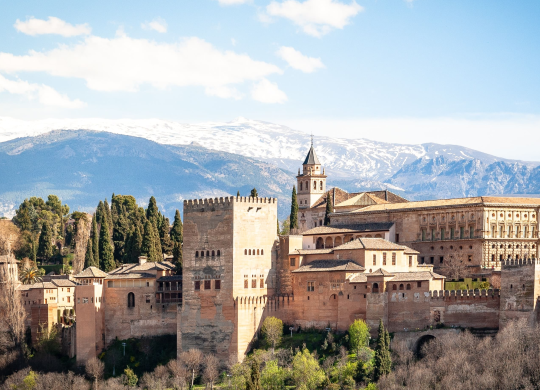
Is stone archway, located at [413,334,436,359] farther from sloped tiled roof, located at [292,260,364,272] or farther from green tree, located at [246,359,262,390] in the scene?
green tree, located at [246,359,262,390]

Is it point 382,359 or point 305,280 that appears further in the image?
point 305,280

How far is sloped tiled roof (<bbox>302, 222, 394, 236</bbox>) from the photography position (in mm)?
86062

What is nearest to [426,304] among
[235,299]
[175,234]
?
[235,299]

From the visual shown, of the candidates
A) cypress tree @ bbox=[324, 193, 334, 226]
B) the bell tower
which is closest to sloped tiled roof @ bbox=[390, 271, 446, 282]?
cypress tree @ bbox=[324, 193, 334, 226]

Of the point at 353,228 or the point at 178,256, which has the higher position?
the point at 353,228

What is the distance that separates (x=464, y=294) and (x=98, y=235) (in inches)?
1765

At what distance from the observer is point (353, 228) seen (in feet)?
286

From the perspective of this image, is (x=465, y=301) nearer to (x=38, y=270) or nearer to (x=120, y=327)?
(x=120, y=327)

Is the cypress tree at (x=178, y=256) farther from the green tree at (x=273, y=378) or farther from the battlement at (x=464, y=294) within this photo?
the battlement at (x=464, y=294)

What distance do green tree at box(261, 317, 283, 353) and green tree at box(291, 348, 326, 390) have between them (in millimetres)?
3851

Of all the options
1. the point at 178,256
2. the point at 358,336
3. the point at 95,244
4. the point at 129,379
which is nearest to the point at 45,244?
the point at 95,244

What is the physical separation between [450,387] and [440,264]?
24.2 meters

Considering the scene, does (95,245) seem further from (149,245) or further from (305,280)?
(305,280)

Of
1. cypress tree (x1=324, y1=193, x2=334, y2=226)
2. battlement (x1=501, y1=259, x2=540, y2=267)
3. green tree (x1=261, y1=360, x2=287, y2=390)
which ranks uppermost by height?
cypress tree (x1=324, y1=193, x2=334, y2=226)
